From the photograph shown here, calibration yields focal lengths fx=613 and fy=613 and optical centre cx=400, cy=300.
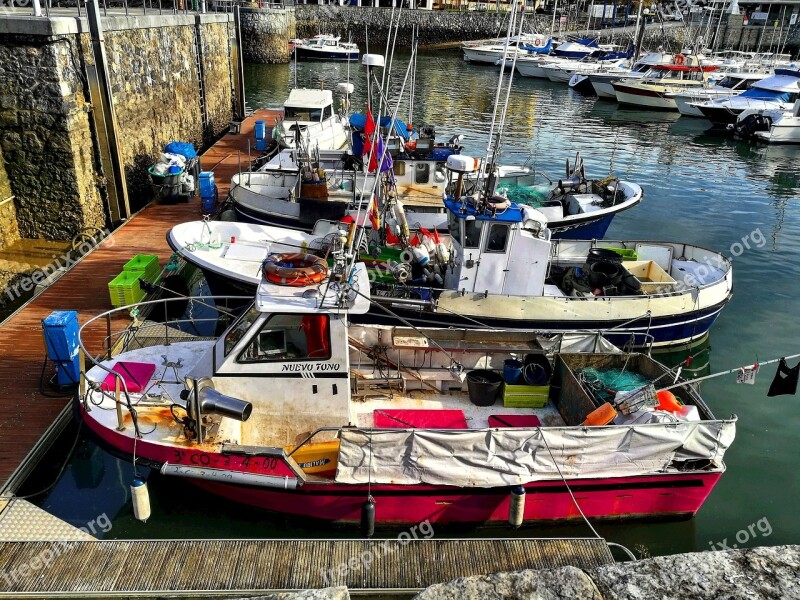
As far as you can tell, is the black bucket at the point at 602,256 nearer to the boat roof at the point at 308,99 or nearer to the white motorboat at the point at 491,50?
the boat roof at the point at 308,99

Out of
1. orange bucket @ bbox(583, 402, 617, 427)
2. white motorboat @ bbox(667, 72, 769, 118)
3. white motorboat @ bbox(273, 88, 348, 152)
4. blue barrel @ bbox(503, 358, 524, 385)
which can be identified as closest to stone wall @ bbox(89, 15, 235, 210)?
white motorboat @ bbox(273, 88, 348, 152)

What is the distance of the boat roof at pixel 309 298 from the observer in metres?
7.66

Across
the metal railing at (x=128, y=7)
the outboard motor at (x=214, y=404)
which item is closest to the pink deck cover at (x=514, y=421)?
the outboard motor at (x=214, y=404)

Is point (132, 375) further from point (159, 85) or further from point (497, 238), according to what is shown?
point (159, 85)

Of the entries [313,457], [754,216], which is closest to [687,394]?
[313,457]

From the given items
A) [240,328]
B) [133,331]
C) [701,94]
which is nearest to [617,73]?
[701,94]

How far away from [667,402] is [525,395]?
1.98m

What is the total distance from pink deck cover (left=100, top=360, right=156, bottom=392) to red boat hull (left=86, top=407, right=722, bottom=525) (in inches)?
22.0

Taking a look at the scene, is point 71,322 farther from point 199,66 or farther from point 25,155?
point 199,66

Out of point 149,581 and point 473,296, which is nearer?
point 149,581

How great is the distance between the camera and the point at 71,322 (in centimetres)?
959

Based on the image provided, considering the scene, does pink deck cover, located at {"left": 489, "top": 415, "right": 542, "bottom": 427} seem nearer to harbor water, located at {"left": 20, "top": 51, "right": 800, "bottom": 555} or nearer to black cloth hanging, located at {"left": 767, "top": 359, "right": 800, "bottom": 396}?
harbor water, located at {"left": 20, "top": 51, "right": 800, "bottom": 555}

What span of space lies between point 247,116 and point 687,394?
99.9ft

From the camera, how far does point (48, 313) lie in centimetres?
1226
